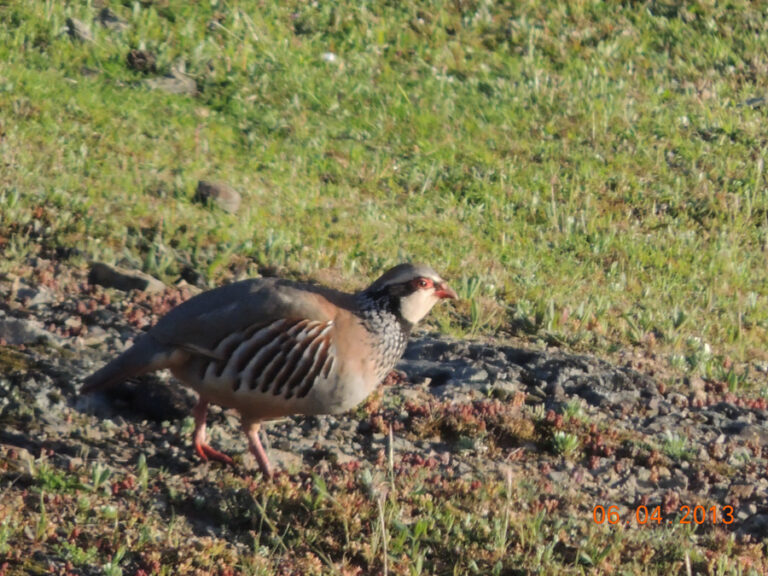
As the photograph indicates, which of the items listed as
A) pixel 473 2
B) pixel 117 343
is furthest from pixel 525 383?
pixel 473 2

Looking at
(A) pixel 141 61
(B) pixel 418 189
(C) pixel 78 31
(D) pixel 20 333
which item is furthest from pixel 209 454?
(C) pixel 78 31

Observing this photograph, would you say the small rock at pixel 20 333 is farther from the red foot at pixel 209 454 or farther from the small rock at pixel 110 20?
the small rock at pixel 110 20

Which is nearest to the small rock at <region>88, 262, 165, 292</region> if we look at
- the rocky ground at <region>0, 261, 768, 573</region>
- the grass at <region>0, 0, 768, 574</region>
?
the rocky ground at <region>0, 261, 768, 573</region>

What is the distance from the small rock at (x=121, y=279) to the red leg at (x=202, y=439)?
222 cm

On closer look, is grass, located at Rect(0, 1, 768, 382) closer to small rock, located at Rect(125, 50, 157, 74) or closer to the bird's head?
small rock, located at Rect(125, 50, 157, 74)

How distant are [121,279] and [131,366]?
2.37 m

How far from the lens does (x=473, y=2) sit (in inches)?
598

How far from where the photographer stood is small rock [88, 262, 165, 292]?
844 centimetres

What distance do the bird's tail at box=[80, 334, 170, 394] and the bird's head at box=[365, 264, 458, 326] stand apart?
1.25 meters

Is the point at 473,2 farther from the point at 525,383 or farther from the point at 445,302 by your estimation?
the point at 525,383

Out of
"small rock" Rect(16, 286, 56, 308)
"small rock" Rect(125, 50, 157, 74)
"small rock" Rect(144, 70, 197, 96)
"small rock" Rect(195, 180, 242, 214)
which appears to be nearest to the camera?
"small rock" Rect(16, 286, 56, 308)

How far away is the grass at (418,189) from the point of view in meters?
5.77
